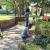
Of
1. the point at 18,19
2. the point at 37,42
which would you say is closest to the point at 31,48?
the point at 37,42

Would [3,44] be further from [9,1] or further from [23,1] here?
[9,1]

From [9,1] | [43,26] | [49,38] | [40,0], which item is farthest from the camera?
[9,1]

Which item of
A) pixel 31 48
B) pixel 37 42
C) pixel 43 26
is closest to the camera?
pixel 31 48

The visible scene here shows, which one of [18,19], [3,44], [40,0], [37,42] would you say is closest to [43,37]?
[37,42]

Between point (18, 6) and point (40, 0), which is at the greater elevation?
point (40, 0)

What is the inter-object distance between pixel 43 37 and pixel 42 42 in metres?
0.88

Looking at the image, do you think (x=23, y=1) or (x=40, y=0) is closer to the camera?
(x=40, y=0)

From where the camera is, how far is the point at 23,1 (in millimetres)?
23359

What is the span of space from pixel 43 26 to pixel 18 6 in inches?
479

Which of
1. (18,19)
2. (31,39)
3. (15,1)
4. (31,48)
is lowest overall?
(18,19)

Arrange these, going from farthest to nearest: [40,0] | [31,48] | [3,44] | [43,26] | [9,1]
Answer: [9,1]
[40,0]
[43,26]
[3,44]
[31,48]

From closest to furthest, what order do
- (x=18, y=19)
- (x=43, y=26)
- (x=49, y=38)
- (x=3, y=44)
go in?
(x=49, y=38) → (x=3, y=44) → (x=43, y=26) → (x=18, y=19)

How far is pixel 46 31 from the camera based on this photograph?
10703mm

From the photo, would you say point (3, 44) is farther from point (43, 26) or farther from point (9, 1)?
point (9, 1)
